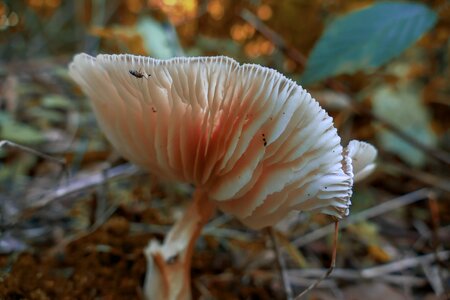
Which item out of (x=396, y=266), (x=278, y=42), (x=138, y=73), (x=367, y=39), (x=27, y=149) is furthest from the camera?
(x=278, y=42)

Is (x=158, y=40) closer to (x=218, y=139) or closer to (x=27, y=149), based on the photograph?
(x=27, y=149)

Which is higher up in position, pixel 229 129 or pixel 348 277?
pixel 229 129

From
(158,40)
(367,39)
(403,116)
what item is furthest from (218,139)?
(403,116)

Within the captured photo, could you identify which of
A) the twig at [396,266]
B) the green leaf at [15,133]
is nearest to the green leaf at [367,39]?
the twig at [396,266]

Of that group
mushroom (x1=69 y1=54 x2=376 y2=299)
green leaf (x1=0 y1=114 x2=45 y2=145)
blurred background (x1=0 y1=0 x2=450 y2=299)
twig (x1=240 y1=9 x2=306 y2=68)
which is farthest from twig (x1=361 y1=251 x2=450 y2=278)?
green leaf (x1=0 y1=114 x2=45 y2=145)

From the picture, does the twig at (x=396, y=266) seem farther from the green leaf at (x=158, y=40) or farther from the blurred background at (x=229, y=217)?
the green leaf at (x=158, y=40)

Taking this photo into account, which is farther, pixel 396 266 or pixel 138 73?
pixel 396 266

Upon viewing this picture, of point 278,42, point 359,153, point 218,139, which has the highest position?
point 278,42

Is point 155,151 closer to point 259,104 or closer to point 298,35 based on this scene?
point 259,104
